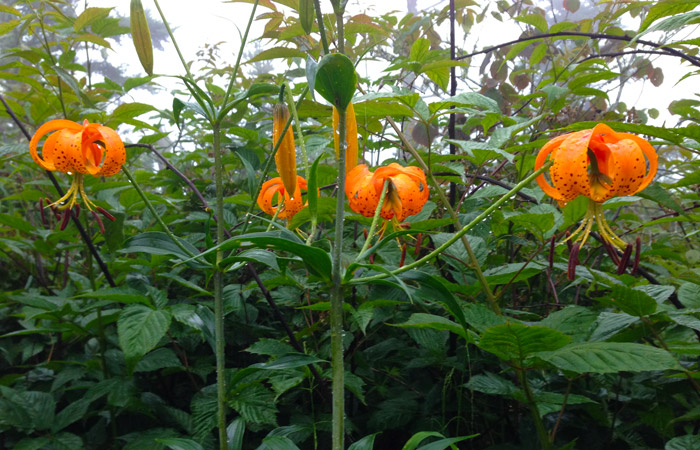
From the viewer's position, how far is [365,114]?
0.83 m

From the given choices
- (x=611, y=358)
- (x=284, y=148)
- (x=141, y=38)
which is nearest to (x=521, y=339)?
(x=611, y=358)

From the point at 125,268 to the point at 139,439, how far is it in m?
0.35

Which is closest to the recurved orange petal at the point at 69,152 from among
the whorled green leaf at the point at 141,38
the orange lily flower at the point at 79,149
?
the orange lily flower at the point at 79,149

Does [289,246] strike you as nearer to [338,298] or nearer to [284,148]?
[338,298]

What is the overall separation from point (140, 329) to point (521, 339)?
576mm

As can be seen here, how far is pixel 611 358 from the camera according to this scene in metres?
0.54

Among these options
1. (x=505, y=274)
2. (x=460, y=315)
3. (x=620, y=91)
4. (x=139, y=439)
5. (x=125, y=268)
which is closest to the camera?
(x=460, y=315)

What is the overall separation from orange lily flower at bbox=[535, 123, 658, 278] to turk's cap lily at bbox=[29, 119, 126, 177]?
0.76 m

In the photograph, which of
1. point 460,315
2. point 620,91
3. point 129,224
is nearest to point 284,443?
point 460,315

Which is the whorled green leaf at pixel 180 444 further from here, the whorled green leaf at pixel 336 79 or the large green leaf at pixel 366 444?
the whorled green leaf at pixel 336 79

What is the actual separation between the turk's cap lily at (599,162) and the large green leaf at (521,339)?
198 millimetres

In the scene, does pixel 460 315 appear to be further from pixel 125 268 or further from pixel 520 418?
pixel 125 268

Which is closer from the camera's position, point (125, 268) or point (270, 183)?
point (270, 183)

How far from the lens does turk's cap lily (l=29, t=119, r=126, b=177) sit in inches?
34.4
